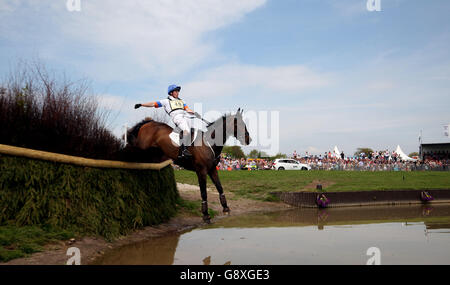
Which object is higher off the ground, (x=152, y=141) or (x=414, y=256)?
(x=152, y=141)

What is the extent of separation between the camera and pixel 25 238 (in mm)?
6230

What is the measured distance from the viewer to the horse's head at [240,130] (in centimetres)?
911

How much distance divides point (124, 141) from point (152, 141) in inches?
31.2

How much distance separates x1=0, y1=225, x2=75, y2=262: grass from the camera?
5657 millimetres

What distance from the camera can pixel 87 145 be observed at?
8.06 m

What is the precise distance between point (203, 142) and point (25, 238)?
4.37 m

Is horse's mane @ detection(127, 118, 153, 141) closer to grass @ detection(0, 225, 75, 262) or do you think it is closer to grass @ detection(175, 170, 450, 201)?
grass @ detection(0, 225, 75, 262)

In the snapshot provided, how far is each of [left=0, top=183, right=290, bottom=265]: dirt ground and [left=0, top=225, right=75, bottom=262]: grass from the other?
0.12m

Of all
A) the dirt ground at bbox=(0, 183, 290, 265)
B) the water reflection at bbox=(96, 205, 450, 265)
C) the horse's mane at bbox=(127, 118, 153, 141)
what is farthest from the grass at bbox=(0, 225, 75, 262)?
the horse's mane at bbox=(127, 118, 153, 141)

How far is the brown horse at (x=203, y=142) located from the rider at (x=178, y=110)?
17cm

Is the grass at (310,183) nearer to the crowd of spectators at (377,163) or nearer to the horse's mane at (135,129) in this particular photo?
the horse's mane at (135,129)

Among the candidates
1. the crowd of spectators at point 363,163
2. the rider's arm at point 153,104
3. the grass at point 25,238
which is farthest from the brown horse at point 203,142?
the crowd of spectators at point 363,163
